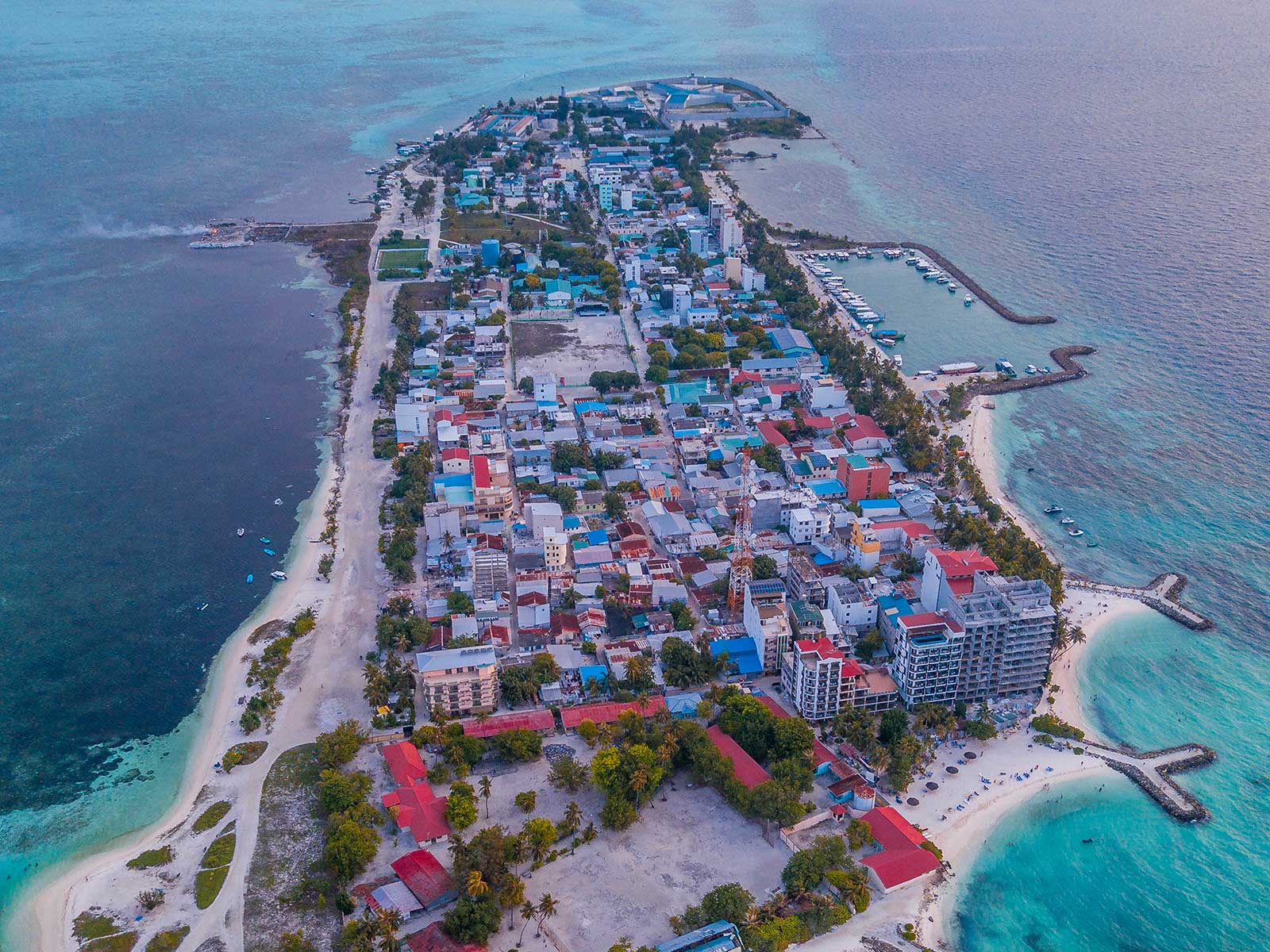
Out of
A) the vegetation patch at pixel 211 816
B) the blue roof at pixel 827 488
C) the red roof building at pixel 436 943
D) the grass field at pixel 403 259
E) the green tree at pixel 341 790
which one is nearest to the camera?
the red roof building at pixel 436 943

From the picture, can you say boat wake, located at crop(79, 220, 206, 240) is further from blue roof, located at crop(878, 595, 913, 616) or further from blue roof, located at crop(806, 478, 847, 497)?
blue roof, located at crop(878, 595, 913, 616)

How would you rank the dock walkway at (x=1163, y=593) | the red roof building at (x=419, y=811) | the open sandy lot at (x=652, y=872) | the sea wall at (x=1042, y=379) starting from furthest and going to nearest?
the sea wall at (x=1042, y=379) < the dock walkway at (x=1163, y=593) < the red roof building at (x=419, y=811) < the open sandy lot at (x=652, y=872)

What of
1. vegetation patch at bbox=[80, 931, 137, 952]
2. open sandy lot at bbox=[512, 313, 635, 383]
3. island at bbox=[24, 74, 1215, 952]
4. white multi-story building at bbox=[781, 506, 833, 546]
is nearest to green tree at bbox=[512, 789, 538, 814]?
island at bbox=[24, 74, 1215, 952]

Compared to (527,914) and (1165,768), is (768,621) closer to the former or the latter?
(1165,768)

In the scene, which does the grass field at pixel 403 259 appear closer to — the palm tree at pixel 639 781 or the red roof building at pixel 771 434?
the red roof building at pixel 771 434

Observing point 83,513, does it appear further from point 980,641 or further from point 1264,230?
point 1264,230

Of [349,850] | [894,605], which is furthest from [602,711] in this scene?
[894,605]

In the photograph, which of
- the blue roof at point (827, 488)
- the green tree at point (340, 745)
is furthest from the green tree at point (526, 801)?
the blue roof at point (827, 488)
